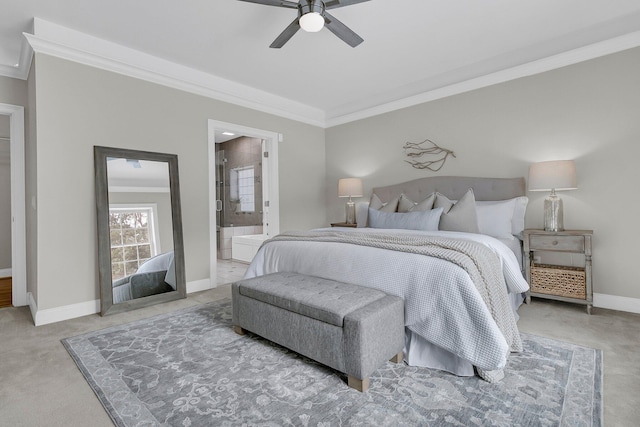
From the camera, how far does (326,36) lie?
9.95 feet

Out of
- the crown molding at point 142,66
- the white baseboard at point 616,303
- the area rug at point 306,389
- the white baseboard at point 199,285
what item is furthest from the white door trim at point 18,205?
the white baseboard at point 616,303

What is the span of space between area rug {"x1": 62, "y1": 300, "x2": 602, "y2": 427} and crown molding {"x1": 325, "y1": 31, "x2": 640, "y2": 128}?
8.89 feet

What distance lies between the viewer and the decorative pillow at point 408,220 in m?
3.25

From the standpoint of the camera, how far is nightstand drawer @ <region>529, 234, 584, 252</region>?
2828mm

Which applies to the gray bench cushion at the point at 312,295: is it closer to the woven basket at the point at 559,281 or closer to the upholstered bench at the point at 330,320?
the upholstered bench at the point at 330,320

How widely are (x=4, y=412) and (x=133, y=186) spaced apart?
7.22 feet

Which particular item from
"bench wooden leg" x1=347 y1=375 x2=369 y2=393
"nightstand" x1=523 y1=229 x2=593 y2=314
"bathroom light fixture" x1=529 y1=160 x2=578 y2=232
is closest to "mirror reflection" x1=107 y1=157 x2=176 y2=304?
"bench wooden leg" x1=347 y1=375 x2=369 y2=393

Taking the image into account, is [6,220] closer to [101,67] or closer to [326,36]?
[101,67]

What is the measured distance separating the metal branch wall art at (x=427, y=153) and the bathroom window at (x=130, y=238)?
331 cm

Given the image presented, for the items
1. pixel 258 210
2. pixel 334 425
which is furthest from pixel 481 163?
pixel 258 210

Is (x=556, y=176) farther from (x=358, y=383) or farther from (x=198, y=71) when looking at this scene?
(x=198, y=71)

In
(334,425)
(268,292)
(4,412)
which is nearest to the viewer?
(334,425)

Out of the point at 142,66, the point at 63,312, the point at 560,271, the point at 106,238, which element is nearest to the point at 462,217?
the point at 560,271

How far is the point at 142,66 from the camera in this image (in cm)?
332
